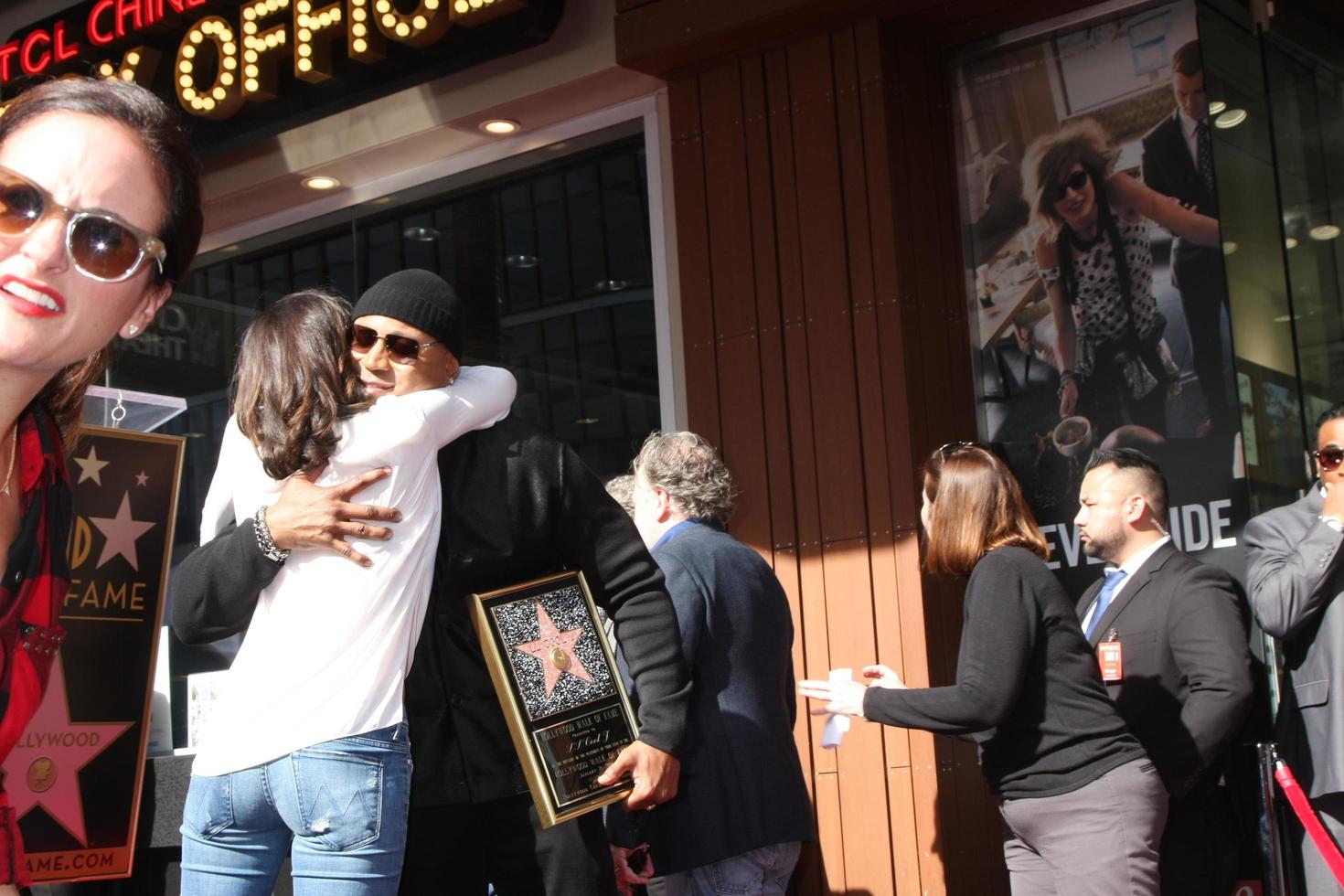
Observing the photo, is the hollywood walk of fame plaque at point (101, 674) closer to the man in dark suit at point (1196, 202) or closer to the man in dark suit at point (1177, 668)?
the man in dark suit at point (1177, 668)

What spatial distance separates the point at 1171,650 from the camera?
4383 mm

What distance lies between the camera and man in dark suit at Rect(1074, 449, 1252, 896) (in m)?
4.18

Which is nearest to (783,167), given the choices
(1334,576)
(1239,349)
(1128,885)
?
(1239,349)

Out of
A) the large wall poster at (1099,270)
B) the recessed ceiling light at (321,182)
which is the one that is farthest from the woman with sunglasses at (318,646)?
the recessed ceiling light at (321,182)

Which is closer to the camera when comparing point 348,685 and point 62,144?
point 62,144

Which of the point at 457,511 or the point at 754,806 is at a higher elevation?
the point at 457,511

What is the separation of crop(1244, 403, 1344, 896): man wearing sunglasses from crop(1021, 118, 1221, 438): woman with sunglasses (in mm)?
953

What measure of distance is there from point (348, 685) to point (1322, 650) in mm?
3082

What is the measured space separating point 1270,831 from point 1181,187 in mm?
2424

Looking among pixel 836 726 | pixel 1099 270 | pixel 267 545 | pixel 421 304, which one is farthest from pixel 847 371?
pixel 267 545

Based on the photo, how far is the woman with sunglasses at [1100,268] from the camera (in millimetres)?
5391

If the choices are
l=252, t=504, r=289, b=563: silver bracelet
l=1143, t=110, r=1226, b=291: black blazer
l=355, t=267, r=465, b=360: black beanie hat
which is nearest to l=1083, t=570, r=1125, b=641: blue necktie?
l=1143, t=110, r=1226, b=291: black blazer

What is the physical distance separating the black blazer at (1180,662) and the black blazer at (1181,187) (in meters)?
1.27

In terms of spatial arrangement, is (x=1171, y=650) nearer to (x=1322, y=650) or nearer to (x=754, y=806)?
(x=1322, y=650)
